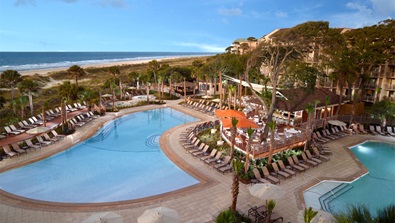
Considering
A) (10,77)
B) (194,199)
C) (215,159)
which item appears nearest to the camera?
(194,199)

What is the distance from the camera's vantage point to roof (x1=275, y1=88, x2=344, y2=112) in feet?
73.2

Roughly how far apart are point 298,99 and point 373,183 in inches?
419

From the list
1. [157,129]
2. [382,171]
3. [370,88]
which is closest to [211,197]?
[382,171]

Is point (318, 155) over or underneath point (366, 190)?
over

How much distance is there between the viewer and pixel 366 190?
13438 mm

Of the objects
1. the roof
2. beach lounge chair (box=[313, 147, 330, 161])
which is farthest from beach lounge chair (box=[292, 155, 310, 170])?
the roof

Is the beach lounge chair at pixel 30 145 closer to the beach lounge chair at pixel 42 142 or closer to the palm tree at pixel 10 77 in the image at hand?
the beach lounge chair at pixel 42 142

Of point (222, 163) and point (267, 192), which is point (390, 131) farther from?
point (267, 192)

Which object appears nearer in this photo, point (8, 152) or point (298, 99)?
point (8, 152)

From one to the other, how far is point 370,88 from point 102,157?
34747 mm

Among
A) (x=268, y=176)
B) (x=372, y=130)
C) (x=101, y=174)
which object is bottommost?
(x=101, y=174)

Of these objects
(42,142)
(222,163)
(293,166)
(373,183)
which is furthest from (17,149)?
(373,183)

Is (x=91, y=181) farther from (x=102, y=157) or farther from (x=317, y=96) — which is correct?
(x=317, y=96)

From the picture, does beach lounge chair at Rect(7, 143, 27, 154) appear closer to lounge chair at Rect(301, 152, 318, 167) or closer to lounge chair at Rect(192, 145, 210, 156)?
lounge chair at Rect(192, 145, 210, 156)
